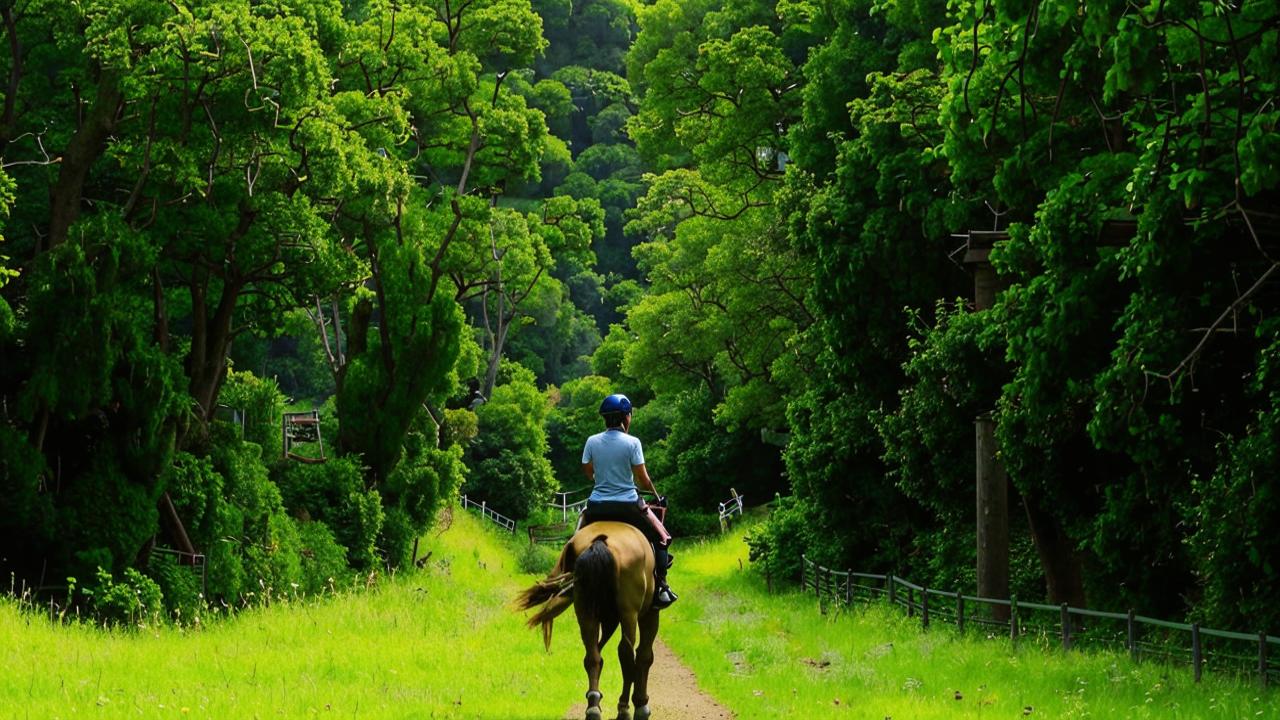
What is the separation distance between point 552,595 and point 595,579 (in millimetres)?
712

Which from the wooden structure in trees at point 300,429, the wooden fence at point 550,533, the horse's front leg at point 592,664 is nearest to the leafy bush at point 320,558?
the wooden structure in trees at point 300,429

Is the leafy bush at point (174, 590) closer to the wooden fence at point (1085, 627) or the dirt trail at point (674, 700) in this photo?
the dirt trail at point (674, 700)

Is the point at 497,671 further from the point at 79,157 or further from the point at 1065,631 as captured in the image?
the point at 79,157

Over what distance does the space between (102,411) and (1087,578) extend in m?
15.6

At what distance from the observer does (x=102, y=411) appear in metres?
21.0

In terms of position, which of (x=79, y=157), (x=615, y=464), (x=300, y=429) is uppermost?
(x=79, y=157)

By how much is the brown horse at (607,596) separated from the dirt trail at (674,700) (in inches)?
24.6

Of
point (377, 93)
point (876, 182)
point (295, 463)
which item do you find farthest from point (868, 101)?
point (295, 463)

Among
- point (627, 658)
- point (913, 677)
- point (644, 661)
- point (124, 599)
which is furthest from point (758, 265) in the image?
point (627, 658)

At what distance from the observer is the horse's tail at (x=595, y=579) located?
36.3ft

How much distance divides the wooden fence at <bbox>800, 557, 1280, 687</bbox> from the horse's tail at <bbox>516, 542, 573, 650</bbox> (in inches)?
248

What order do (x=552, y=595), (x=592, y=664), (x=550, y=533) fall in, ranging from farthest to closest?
(x=550, y=533) < (x=552, y=595) < (x=592, y=664)

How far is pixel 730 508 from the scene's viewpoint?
5725 cm

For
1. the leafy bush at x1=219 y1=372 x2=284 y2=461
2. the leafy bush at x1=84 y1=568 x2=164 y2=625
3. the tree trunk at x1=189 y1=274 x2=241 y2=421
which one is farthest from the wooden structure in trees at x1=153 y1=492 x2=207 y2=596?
the leafy bush at x1=219 y1=372 x2=284 y2=461
